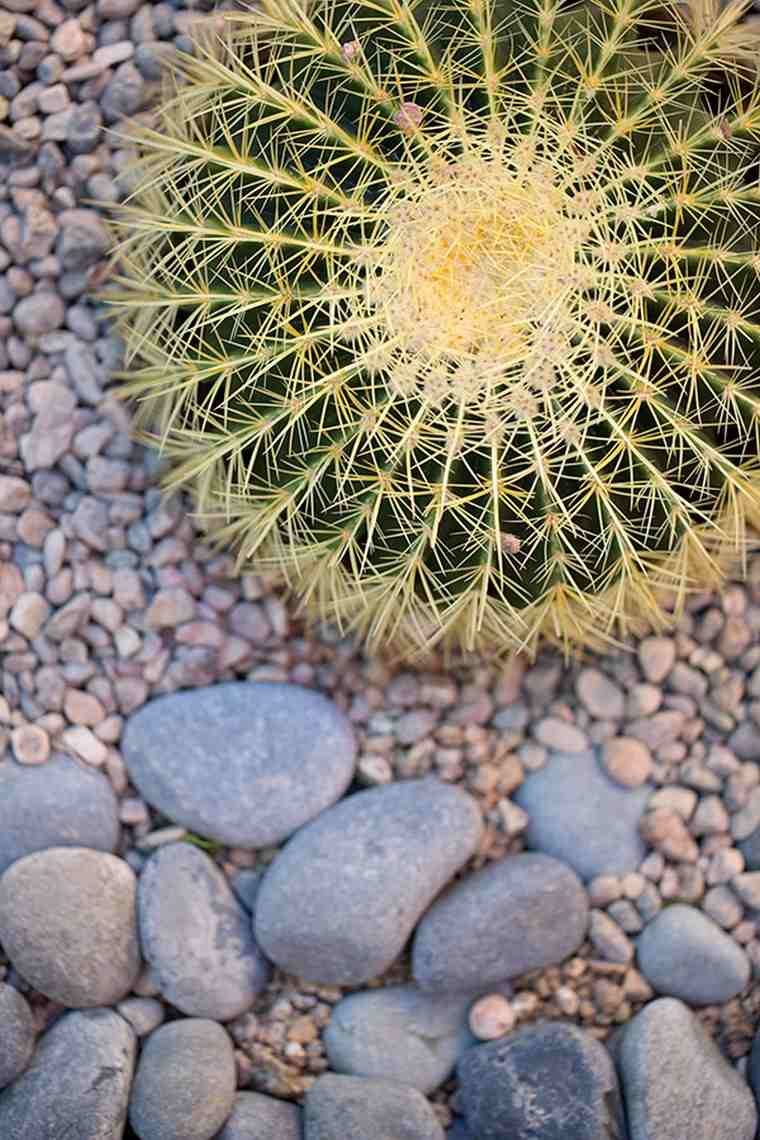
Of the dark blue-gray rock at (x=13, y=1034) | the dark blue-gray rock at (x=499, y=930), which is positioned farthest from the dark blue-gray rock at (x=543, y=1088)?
the dark blue-gray rock at (x=13, y=1034)

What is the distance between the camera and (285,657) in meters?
2.27

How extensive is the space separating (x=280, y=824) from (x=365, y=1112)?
1.69ft

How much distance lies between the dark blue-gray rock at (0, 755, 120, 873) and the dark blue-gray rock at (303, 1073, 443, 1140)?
23.4 inches

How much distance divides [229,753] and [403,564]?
2.06 ft

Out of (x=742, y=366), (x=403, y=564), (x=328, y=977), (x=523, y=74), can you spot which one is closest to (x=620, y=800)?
(x=328, y=977)

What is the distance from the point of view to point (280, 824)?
2168mm

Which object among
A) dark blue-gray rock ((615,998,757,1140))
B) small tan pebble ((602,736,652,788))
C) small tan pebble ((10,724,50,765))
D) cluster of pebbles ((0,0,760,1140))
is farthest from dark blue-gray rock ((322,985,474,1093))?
small tan pebble ((10,724,50,765))

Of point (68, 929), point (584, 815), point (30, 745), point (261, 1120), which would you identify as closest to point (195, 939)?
point (68, 929)

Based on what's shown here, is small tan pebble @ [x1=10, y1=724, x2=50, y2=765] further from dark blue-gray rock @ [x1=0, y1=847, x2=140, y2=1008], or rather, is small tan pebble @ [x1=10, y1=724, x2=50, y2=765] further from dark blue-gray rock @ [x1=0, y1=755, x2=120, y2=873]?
dark blue-gray rock @ [x1=0, y1=847, x2=140, y2=1008]

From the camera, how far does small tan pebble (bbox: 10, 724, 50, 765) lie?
85.2 inches

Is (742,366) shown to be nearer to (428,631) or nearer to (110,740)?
(428,631)

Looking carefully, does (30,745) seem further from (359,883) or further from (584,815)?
(584,815)

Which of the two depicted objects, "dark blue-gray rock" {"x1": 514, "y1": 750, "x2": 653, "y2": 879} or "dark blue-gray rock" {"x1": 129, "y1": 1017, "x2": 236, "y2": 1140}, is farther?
"dark blue-gray rock" {"x1": 514, "y1": 750, "x2": 653, "y2": 879}

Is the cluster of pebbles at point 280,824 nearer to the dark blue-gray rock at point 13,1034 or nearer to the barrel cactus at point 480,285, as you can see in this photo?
the dark blue-gray rock at point 13,1034
